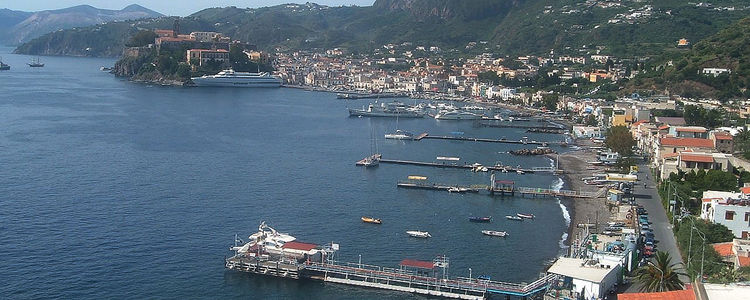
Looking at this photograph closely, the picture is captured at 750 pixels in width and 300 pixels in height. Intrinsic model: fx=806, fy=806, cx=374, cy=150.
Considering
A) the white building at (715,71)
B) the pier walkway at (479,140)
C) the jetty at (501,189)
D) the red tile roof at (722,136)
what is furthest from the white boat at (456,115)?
the jetty at (501,189)

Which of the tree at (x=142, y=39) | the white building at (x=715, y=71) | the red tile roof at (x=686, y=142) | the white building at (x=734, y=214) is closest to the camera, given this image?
the white building at (x=734, y=214)

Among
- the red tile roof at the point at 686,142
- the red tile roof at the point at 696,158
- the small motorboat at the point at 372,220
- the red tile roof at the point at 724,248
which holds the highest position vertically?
the red tile roof at the point at 686,142

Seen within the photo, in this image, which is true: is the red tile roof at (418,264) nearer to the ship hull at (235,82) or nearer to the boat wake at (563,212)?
the boat wake at (563,212)

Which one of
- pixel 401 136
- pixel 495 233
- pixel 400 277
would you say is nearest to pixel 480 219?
pixel 495 233

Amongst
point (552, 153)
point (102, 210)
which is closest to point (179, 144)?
point (102, 210)

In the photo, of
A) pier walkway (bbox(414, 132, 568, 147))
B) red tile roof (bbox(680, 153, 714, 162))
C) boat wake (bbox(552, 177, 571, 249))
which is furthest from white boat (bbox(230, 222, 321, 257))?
pier walkway (bbox(414, 132, 568, 147))

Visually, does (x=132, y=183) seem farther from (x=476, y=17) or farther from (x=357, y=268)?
(x=476, y=17)

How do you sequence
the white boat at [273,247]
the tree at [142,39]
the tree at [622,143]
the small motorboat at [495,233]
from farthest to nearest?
the tree at [142,39] < the tree at [622,143] < the small motorboat at [495,233] < the white boat at [273,247]

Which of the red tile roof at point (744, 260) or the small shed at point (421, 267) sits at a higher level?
the red tile roof at point (744, 260)
